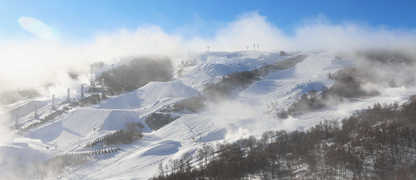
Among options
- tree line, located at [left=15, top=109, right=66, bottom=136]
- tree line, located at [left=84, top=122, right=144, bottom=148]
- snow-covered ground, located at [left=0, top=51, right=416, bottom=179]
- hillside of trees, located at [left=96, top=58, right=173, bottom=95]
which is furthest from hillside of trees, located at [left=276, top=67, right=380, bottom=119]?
tree line, located at [left=15, top=109, right=66, bottom=136]

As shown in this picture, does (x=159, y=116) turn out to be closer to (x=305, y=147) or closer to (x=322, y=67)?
(x=305, y=147)

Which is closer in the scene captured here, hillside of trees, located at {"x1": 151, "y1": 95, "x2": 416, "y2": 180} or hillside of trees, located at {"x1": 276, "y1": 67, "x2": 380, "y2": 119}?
hillside of trees, located at {"x1": 151, "y1": 95, "x2": 416, "y2": 180}

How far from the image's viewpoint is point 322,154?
26078 mm

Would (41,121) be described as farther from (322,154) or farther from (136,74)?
(322,154)

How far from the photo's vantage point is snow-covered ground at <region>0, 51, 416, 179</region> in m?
31.4

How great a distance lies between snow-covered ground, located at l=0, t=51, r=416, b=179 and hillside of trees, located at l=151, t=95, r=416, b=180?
11.7ft

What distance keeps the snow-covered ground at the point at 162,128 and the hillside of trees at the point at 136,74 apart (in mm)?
7796

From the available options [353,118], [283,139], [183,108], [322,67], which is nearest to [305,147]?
[283,139]

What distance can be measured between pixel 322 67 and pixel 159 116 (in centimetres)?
4470

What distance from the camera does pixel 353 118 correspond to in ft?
107

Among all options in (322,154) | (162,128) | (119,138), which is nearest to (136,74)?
(162,128)

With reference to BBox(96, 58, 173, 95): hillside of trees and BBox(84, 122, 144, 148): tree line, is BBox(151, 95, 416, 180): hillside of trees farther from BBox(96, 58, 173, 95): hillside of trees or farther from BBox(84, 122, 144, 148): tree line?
BBox(96, 58, 173, 95): hillside of trees

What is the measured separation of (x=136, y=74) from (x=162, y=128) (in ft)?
140

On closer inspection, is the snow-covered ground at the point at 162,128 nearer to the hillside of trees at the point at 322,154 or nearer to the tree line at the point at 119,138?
the tree line at the point at 119,138
